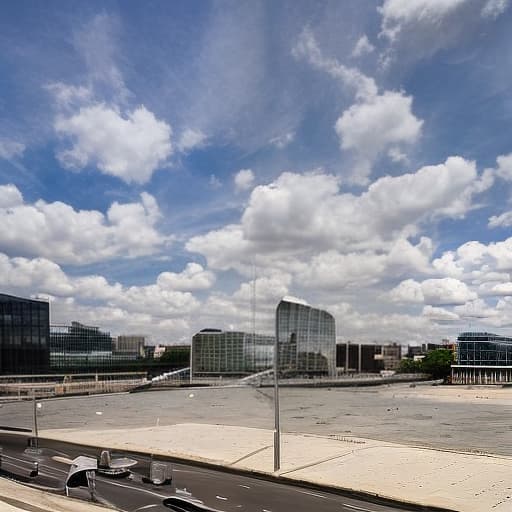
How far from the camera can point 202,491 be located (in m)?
28.5

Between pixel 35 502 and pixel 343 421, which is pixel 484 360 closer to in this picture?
pixel 343 421

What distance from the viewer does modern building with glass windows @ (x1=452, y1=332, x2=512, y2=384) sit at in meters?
194

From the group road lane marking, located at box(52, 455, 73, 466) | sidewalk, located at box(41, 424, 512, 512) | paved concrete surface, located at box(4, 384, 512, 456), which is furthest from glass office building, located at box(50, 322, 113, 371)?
road lane marking, located at box(52, 455, 73, 466)

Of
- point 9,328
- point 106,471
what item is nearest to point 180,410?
point 106,471

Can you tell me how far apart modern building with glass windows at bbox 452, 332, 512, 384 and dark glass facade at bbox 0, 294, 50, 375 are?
137 meters

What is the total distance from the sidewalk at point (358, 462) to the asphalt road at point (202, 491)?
172 cm

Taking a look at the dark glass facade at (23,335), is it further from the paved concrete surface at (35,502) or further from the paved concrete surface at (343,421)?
the paved concrete surface at (35,502)

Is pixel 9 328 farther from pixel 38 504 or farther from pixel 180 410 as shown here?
pixel 38 504

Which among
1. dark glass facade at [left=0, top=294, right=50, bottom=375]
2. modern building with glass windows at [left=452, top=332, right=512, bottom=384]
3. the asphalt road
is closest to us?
the asphalt road

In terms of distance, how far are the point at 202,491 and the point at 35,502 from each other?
26.6ft

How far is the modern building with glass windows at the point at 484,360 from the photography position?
19438cm

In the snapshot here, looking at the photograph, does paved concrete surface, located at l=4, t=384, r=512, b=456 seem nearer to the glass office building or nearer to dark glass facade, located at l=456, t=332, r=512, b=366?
the glass office building

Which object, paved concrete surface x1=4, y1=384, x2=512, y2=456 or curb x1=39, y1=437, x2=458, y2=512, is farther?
paved concrete surface x1=4, y1=384, x2=512, y2=456

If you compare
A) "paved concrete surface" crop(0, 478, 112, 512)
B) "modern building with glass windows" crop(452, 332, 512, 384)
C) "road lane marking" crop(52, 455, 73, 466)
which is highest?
"paved concrete surface" crop(0, 478, 112, 512)
